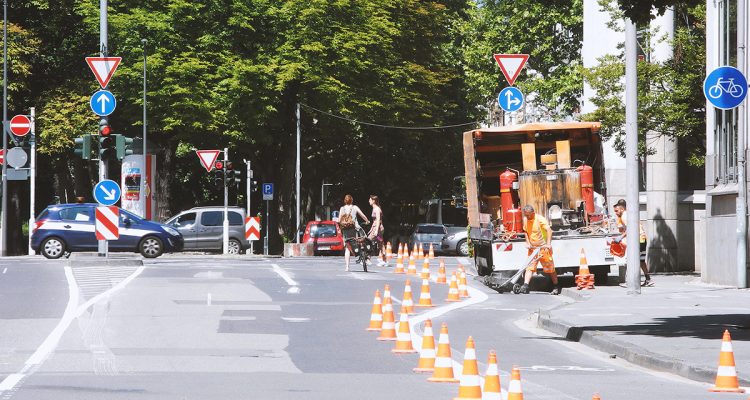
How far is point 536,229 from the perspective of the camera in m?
25.9

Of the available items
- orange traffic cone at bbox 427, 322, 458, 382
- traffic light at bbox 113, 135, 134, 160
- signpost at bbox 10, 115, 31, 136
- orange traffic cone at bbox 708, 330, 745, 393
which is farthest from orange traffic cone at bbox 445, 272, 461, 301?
signpost at bbox 10, 115, 31, 136

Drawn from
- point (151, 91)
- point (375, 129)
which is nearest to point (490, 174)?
point (151, 91)

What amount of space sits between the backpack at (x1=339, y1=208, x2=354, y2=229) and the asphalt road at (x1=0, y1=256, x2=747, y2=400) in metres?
6.15

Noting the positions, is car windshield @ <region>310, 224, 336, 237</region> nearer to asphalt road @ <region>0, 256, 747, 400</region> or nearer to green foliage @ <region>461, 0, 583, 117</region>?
green foliage @ <region>461, 0, 583, 117</region>

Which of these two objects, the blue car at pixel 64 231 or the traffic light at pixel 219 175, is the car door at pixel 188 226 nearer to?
the traffic light at pixel 219 175

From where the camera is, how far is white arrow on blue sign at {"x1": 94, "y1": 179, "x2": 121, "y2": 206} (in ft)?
105

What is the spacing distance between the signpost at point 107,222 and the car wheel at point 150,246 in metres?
8.70

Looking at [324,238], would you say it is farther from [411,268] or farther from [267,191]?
[411,268]

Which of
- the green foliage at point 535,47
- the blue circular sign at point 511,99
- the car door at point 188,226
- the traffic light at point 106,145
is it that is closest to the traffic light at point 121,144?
the traffic light at point 106,145

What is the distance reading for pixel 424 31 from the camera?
58.9 metres

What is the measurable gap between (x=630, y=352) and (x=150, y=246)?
28106 mm

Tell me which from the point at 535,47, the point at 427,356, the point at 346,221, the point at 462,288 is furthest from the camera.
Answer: the point at 535,47

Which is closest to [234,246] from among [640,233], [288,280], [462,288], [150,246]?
[150,246]

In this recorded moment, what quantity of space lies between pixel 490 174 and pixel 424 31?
29.7 meters
